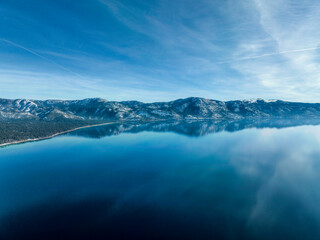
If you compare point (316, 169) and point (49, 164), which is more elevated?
point (316, 169)

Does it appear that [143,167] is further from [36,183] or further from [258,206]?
[258,206]

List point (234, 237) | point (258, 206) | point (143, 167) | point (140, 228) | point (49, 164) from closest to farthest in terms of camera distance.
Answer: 1. point (234, 237)
2. point (140, 228)
3. point (258, 206)
4. point (143, 167)
5. point (49, 164)

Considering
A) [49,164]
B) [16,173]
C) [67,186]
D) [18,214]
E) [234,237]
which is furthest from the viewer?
[49,164]

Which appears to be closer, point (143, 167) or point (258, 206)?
point (258, 206)

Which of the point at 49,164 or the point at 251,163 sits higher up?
the point at 251,163

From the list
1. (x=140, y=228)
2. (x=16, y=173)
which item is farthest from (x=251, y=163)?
(x=16, y=173)

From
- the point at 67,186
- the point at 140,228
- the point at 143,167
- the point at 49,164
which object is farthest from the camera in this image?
the point at 49,164

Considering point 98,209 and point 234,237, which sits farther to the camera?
point 98,209

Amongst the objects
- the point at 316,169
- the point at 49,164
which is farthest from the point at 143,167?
the point at 316,169

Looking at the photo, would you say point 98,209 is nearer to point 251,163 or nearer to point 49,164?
point 49,164
